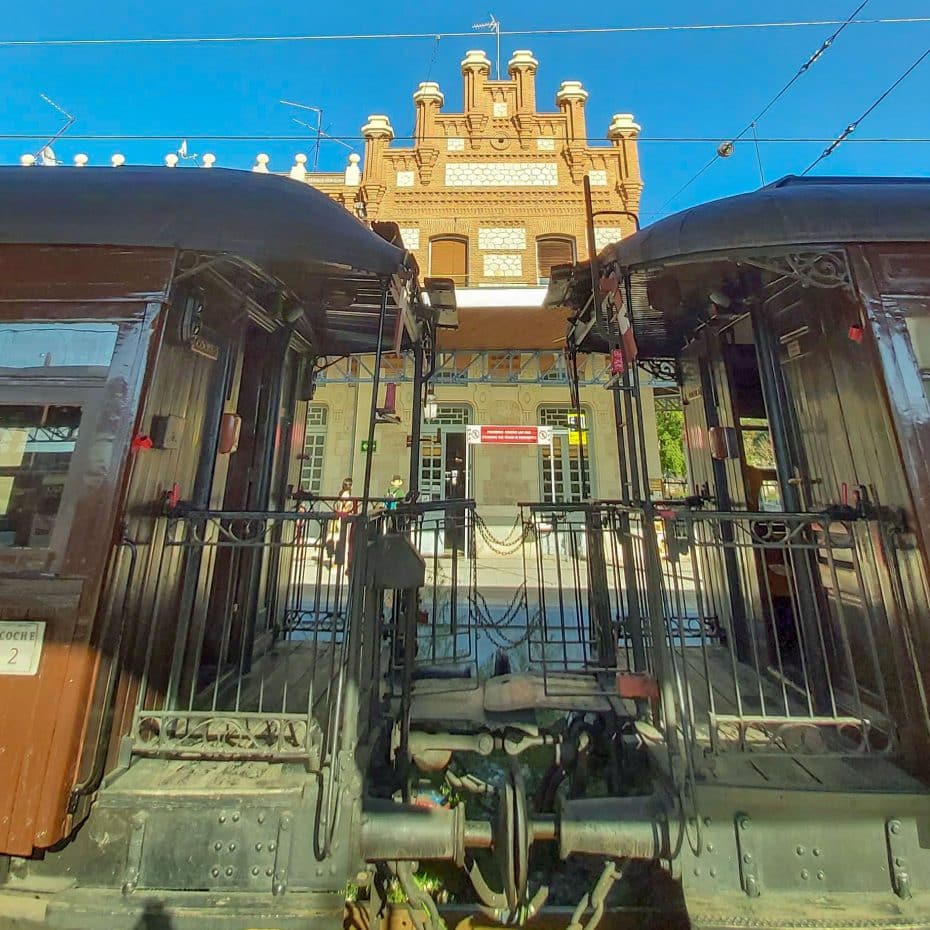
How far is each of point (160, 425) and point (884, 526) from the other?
4.06 meters

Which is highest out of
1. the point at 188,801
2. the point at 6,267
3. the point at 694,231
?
the point at 694,231

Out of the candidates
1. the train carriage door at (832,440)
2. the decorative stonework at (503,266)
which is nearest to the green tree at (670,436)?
the decorative stonework at (503,266)

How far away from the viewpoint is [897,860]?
6.80 ft

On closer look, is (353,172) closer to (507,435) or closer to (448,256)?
(448,256)

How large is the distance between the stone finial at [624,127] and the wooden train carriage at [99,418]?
16857 millimetres

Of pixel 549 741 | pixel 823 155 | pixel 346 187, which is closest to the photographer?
pixel 549 741

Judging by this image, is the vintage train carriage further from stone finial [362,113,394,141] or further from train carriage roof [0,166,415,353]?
stone finial [362,113,394,141]

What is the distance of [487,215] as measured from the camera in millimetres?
15117

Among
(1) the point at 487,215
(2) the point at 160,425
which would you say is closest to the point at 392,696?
(2) the point at 160,425

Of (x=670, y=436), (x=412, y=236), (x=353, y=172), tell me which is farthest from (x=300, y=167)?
(x=670, y=436)

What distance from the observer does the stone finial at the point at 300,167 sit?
52.0ft

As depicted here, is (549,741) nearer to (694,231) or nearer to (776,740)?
(776,740)

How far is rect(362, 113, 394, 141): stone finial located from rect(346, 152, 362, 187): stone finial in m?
0.80

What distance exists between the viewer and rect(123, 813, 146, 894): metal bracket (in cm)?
209
